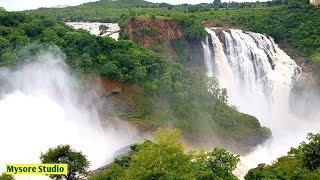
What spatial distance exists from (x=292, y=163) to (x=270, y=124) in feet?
80.4

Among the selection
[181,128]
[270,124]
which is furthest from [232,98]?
[181,128]

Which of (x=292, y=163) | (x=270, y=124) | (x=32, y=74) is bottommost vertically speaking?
(x=270, y=124)

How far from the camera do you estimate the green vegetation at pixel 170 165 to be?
2236 centimetres

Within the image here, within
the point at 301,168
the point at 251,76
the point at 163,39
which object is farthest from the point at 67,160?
the point at 251,76

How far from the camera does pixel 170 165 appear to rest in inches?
917

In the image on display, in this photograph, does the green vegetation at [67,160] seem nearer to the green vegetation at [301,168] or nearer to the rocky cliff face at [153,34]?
the green vegetation at [301,168]

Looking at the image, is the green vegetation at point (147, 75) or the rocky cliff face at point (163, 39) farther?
the rocky cliff face at point (163, 39)

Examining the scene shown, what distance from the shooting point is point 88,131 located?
124ft

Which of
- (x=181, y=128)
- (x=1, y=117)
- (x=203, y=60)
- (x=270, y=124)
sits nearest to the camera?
(x=1, y=117)

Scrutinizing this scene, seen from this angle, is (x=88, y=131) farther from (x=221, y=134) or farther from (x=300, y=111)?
(x=300, y=111)

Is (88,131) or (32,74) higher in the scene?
(32,74)

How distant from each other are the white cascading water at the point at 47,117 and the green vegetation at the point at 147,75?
5.95ft

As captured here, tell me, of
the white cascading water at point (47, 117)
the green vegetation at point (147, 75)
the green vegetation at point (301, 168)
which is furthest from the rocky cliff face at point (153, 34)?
the green vegetation at point (301, 168)

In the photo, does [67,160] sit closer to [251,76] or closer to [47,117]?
[47,117]
